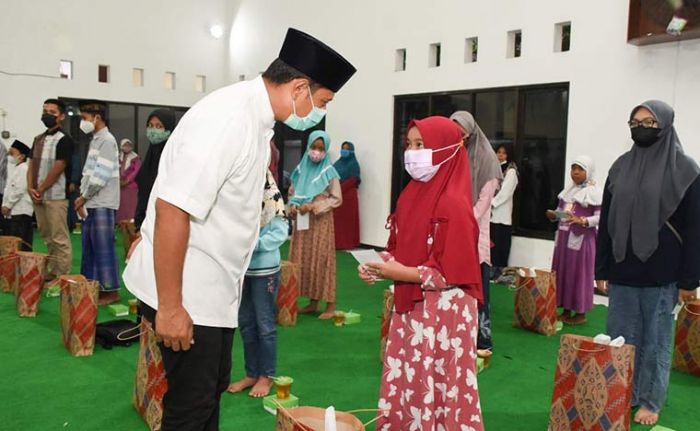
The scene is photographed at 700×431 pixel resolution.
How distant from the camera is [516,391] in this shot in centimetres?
343

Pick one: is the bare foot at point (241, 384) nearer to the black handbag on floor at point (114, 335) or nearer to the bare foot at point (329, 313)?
the black handbag on floor at point (114, 335)

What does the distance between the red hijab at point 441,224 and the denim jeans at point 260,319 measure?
89 cm

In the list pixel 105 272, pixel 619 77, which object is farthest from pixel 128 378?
pixel 619 77

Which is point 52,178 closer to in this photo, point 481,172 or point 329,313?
point 329,313

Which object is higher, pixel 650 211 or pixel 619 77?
pixel 619 77

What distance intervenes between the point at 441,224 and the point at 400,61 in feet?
21.4

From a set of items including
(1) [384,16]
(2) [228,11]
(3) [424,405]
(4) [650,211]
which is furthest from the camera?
(2) [228,11]

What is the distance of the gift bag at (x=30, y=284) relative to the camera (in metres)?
4.68

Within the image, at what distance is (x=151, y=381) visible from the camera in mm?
2744

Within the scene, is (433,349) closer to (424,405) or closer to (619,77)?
(424,405)

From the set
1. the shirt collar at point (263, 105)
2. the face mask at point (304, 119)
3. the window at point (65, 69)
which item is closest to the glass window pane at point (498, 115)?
the face mask at point (304, 119)

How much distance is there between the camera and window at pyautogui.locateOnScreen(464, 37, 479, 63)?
7.45 meters

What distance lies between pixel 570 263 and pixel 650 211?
2320 mm

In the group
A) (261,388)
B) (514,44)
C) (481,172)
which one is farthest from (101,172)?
(514,44)
